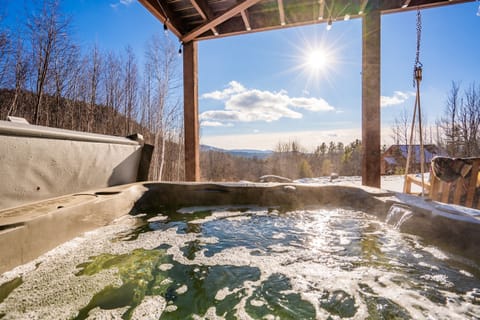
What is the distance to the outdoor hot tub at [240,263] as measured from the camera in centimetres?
80

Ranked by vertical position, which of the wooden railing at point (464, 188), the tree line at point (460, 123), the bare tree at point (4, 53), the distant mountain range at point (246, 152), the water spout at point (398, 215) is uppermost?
the bare tree at point (4, 53)

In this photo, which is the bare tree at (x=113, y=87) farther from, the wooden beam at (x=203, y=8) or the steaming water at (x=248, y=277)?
the steaming water at (x=248, y=277)

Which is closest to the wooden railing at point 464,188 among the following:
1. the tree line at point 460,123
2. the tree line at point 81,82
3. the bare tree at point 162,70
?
the tree line at point 81,82

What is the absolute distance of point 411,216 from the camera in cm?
146

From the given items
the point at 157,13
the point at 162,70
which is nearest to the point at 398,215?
the point at 157,13

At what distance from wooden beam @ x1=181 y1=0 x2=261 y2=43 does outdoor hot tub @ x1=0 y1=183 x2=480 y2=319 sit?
2280 millimetres

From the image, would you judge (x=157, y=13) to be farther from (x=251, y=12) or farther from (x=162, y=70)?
(x=162, y=70)

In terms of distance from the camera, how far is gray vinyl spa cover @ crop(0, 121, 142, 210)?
1.31 meters

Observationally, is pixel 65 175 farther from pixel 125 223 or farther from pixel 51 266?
pixel 51 266

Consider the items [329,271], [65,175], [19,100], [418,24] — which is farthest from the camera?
[19,100]

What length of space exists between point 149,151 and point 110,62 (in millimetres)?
6083

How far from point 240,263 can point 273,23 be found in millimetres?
2947

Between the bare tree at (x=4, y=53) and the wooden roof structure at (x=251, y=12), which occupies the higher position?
the bare tree at (x=4, y=53)

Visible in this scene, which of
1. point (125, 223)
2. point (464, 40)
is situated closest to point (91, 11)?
point (125, 223)
